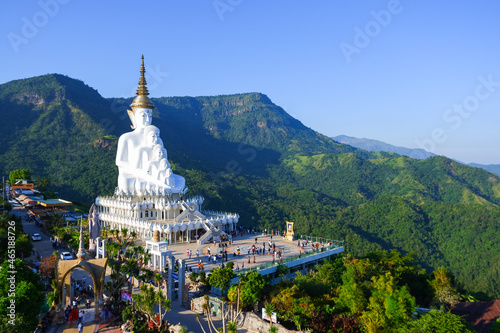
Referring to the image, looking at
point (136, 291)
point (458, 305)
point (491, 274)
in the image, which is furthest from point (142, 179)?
point (491, 274)

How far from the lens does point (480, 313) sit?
2320 cm

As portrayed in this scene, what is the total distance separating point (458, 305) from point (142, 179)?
30.6 meters

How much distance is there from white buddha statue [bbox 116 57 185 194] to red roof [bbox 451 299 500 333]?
2754cm

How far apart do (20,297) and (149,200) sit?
928 inches

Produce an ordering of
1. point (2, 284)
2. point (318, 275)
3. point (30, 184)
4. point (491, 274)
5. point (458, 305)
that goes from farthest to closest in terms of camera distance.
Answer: point (491, 274)
point (30, 184)
point (318, 275)
point (458, 305)
point (2, 284)

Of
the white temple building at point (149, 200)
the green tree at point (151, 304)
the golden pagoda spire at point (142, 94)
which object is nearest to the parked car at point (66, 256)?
the white temple building at point (149, 200)

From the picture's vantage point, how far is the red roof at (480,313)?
22062mm

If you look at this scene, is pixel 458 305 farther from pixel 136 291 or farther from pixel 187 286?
pixel 136 291

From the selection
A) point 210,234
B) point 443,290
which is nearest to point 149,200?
point 210,234

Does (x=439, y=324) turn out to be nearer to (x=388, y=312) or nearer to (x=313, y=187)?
(x=388, y=312)

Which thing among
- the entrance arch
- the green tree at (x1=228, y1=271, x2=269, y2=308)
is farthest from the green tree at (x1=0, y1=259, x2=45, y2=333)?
the green tree at (x1=228, y1=271, x2=269, y2=308)

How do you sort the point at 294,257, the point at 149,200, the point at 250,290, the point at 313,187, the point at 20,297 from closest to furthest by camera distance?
the point at 20,297 < the point at 250,290 < the point at 294,257 < the point at 149,200 < the point at 313,187

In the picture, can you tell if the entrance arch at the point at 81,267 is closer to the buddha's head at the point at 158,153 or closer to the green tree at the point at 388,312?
the green tree at the point at 388,312

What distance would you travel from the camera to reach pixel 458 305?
25.0 m
